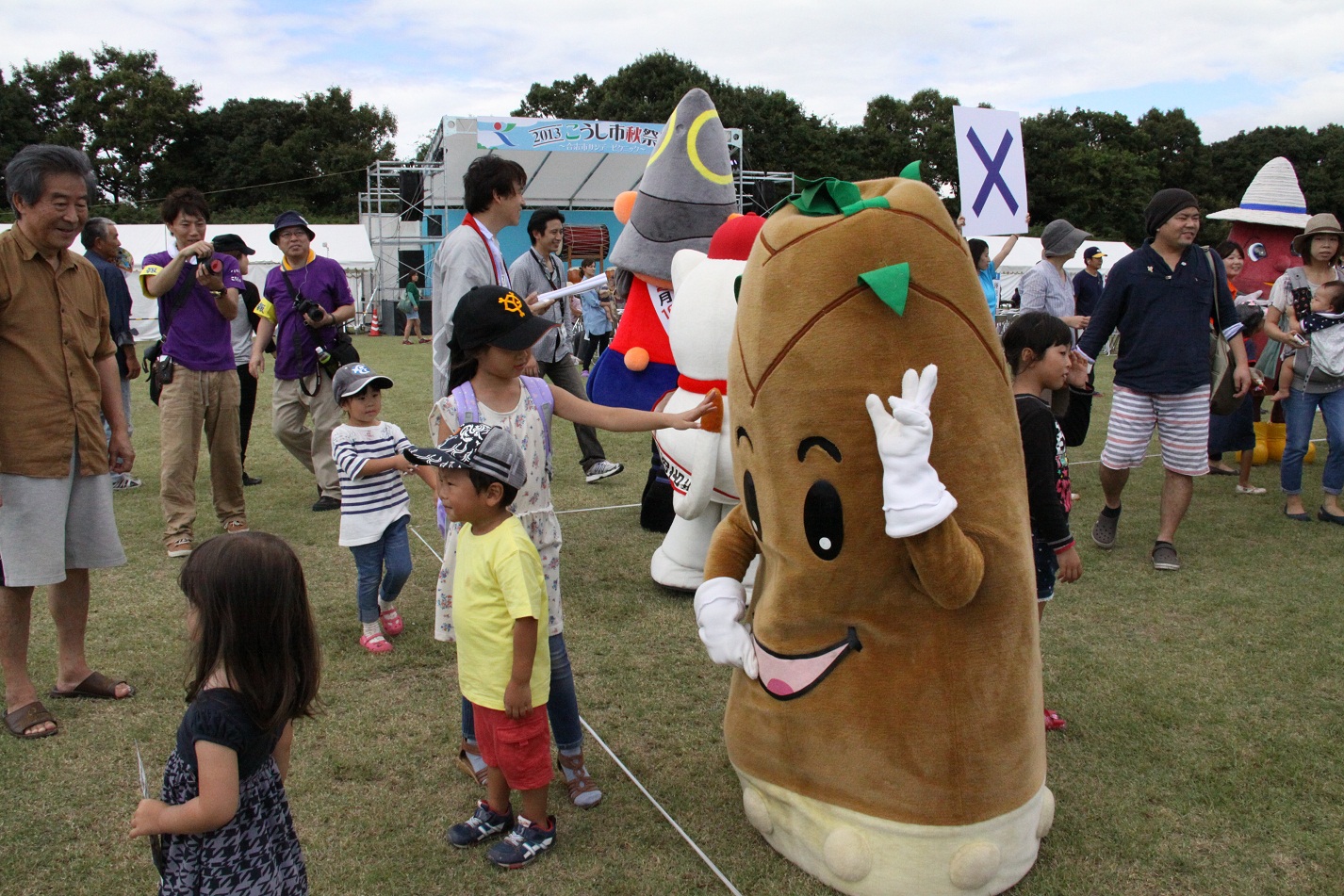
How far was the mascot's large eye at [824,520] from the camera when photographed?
2395 mm

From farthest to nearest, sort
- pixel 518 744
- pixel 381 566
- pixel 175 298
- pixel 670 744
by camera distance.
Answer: pixel 175 298 < pixel 381 566 < pixel 670 744 < pixel 518 744

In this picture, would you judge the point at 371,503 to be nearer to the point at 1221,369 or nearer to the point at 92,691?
the point at 92,691

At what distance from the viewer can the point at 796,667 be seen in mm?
2598

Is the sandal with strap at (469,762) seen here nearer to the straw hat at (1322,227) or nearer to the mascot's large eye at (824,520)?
the mascot's large eye at (824,520)

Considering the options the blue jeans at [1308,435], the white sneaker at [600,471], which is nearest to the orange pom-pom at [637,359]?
the white sneaker at [600,471]

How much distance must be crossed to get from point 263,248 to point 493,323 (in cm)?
2330

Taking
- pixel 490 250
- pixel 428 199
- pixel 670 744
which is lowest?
pixel 670 744

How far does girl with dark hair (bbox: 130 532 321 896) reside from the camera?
179cm

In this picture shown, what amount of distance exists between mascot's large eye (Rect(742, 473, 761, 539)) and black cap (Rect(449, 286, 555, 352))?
0.80 meters

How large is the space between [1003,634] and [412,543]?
421cm

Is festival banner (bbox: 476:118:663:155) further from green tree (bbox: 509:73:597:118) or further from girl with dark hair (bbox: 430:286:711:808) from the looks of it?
green tree (bbox: 509:73:597:118)

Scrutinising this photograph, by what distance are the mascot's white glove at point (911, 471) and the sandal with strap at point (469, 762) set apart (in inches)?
66.8

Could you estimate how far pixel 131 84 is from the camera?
4644 cm

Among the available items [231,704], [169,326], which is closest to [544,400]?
[231,704]
